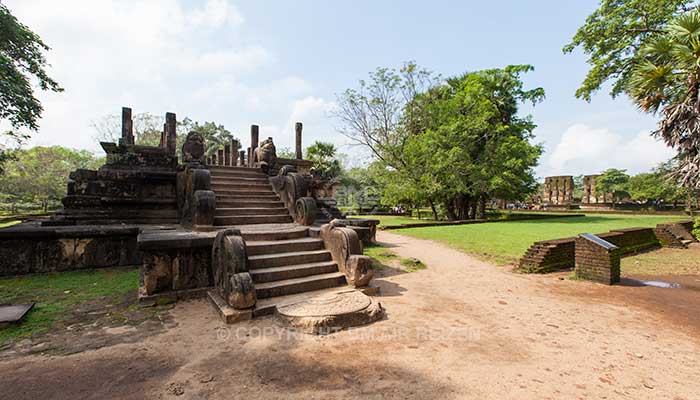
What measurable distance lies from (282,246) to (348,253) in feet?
3.41

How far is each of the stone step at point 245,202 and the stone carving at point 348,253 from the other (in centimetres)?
247

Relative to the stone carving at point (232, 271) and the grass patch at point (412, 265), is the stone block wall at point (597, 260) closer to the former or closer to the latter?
the grass patch at point (412, 265)

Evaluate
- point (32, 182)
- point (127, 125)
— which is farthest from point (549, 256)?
point (32, 182)

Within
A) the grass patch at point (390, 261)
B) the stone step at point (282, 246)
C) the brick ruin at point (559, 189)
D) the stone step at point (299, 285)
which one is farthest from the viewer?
the brick ruin at point (559, 189)

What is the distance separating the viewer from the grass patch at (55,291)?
3123 millimetres

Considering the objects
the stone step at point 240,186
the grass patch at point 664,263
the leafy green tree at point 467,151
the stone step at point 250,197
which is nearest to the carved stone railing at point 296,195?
the stone step at point 250,197

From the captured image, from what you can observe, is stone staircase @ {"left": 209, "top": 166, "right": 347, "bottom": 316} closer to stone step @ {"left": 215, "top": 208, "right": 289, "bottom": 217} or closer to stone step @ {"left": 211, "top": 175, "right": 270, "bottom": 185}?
A: stone step @ {"left": 215, "top": 208, "right": 289, "bottom": 217}

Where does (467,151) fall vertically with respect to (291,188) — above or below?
above

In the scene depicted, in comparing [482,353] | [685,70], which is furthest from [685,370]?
[685,70]

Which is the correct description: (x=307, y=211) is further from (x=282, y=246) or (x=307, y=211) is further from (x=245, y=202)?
(x=245, y=202)

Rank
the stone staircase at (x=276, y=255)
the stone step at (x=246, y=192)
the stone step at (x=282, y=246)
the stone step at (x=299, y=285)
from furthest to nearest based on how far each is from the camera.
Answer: the stone step at (x=246, y=192)
the stone step at (x=282, y=246)
the stone staircase at (x=276, y=255)
the stone step at (x=299, y=285)

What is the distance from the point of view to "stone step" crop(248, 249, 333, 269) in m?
4.18

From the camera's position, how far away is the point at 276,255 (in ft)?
14.5

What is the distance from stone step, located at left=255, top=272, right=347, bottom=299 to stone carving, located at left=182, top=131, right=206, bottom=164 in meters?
4.25
